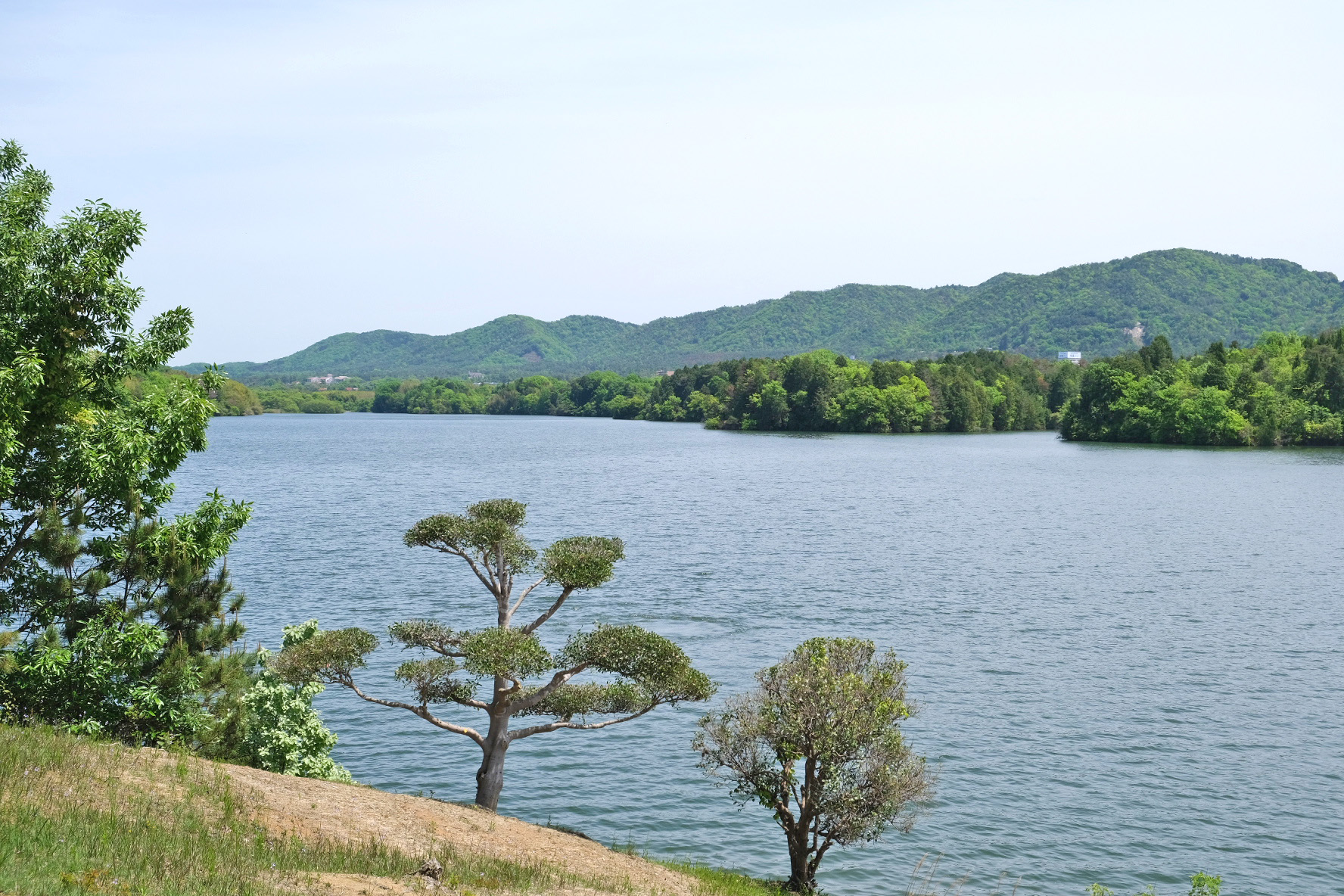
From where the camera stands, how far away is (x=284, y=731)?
20922 millimetres

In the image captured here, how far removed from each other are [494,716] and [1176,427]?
14708 centimetres

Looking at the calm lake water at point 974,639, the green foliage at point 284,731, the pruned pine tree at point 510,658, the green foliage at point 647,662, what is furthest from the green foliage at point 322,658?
the calm lake water at point 974,639

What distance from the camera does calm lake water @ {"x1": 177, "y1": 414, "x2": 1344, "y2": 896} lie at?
22781mm

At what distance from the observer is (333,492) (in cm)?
8606

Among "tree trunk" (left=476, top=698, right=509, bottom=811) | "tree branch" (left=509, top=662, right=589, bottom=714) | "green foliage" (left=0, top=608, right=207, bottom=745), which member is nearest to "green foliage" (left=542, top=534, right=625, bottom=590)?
"tree branch" (left=509, top=662, right=589, bottom=714)

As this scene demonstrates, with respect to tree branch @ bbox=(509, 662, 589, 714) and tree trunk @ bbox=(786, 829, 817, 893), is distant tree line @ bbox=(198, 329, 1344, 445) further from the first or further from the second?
tree trunk @ bbox=(786, 829, 817, 893)

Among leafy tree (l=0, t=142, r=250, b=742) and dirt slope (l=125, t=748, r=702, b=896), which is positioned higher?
leafy tree (l=0, t=142, r=250, b=742)

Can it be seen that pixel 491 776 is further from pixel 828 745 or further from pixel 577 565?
pixel 828 745

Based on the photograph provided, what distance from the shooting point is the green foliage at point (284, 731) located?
67.8ft

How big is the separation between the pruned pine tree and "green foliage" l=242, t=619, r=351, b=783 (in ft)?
2.46

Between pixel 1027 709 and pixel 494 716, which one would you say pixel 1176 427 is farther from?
pixel 494 716

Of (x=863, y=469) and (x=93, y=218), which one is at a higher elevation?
(x=93, y=218)

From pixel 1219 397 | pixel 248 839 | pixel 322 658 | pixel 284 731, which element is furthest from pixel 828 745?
pixel 1219 397

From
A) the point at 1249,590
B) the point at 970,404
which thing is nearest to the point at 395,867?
the point at 1249,590
